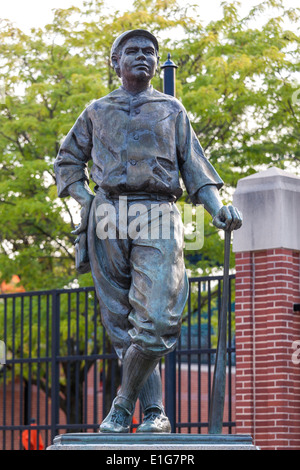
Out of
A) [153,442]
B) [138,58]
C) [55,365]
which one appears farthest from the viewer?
[55,365]

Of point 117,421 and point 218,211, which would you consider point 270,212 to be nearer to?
point 218,211

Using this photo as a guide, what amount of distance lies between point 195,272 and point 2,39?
19.2 ft

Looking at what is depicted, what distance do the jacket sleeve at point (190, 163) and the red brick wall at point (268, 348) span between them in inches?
159

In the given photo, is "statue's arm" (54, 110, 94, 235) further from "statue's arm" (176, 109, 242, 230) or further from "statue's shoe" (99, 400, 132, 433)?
"statue's shoe" (99, 400, 132, 433)

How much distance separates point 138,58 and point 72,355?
35.3 feet

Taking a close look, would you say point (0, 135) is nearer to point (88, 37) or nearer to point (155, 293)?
point (88, 37)

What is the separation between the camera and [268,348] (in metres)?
10.5

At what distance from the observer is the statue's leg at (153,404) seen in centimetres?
634

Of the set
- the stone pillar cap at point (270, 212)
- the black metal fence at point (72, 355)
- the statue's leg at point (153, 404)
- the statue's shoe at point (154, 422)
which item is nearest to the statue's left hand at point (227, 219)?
the statue's leg at point (153, 404)

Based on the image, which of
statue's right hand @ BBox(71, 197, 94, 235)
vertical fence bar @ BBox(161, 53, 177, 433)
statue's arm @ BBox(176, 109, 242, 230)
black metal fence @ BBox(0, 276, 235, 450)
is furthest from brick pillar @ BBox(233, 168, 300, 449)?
statue's right hand @ BBox(71, 197, 94, 235)

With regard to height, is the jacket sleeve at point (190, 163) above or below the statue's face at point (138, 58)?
below

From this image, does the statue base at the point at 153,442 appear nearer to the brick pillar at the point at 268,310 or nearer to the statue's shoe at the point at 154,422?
the statue's shoe at the point at 154,422

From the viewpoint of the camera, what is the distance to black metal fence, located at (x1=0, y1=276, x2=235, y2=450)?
11.4 metres

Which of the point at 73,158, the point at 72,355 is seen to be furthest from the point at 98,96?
the point at 73,158
